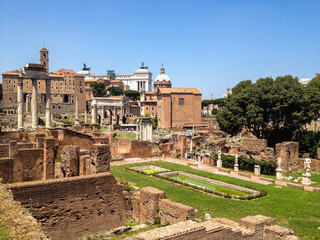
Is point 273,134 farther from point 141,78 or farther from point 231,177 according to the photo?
point 141,78

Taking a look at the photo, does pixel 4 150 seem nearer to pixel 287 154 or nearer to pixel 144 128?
pixel 287 154

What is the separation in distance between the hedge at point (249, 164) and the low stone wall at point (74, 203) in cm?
1516

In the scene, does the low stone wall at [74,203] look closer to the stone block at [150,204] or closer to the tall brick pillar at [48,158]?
the stone block at [150,204]

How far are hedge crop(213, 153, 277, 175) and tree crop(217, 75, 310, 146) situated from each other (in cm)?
603

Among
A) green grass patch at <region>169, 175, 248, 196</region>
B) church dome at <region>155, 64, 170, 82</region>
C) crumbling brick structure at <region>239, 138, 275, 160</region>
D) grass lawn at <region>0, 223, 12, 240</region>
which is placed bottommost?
green grass patch at <region>169, 175, 248, 196</region>

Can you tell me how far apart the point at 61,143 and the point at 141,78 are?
137755 millimetres

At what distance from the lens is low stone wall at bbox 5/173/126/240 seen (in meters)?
8.16

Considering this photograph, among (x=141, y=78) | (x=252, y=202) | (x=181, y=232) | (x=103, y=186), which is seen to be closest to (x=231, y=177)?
(x=252, y=202)

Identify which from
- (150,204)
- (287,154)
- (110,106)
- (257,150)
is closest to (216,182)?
(257,150)

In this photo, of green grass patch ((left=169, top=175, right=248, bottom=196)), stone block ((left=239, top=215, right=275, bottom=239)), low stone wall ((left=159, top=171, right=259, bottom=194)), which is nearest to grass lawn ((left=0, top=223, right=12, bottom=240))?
stone block ((left=239, top=215, right=275, bottom=239))

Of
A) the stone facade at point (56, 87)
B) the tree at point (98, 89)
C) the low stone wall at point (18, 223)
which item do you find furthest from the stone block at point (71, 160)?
the tree at point (98, 89)

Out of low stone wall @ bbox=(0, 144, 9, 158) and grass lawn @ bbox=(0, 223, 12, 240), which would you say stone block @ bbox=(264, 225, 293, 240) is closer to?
grass lawn @ bbox=(0, 223, 12, 240)

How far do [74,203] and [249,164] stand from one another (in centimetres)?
1733

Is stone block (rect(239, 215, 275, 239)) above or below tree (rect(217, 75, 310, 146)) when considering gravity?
below
